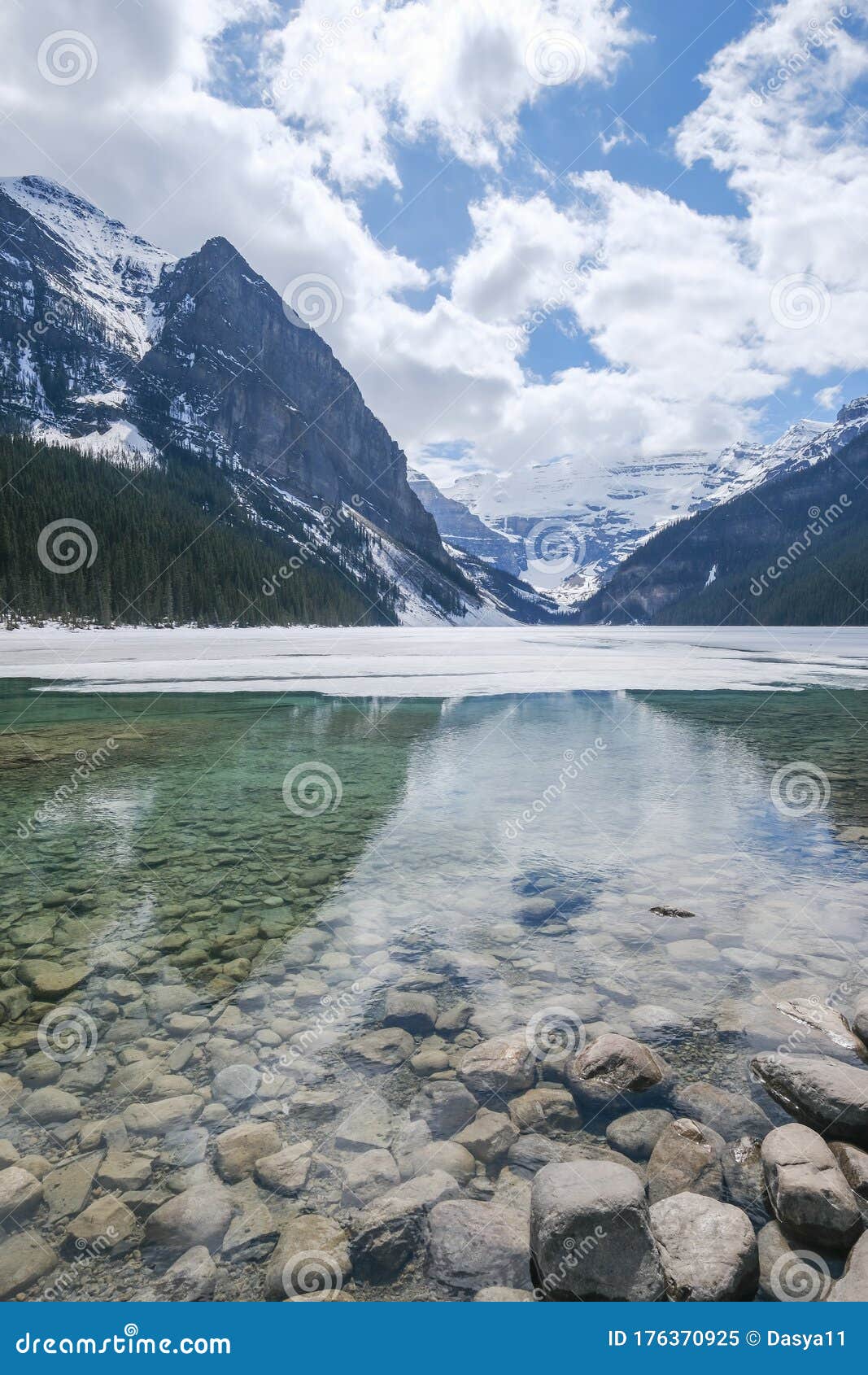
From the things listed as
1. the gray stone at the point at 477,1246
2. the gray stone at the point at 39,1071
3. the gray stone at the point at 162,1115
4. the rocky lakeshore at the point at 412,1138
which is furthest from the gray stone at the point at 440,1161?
the gray stone at the point at 39,1071

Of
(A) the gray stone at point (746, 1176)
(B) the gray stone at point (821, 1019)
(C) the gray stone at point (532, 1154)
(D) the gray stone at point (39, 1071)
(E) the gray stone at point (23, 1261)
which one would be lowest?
(E) the gray stone at point (23, 1261)

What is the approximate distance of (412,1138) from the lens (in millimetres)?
3896

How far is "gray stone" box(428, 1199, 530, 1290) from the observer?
2965 mm

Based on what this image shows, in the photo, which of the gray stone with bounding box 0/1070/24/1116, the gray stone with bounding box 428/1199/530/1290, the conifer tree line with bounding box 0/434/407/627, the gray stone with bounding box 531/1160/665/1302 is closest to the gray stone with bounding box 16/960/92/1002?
the gray stone with bounding box 0/1070/24/1116

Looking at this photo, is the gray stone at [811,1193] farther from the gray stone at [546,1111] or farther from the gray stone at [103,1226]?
the gray stone at [103,1226]

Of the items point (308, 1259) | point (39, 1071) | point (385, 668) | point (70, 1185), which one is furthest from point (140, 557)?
point (308, 1259)

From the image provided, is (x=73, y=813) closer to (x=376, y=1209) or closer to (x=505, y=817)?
(x=505, y=817)

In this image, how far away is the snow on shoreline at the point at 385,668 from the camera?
28.6 metres

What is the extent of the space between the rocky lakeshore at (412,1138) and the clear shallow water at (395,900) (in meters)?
0.04

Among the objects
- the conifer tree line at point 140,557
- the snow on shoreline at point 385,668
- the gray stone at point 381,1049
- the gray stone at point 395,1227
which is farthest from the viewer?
the conifer tree line at point 140,557

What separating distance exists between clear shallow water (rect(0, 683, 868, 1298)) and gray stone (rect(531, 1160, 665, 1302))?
96cm

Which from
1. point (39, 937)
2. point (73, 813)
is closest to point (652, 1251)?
point (39, 937)

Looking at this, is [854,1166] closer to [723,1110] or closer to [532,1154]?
[723,1110]

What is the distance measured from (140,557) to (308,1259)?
93.2 metres
